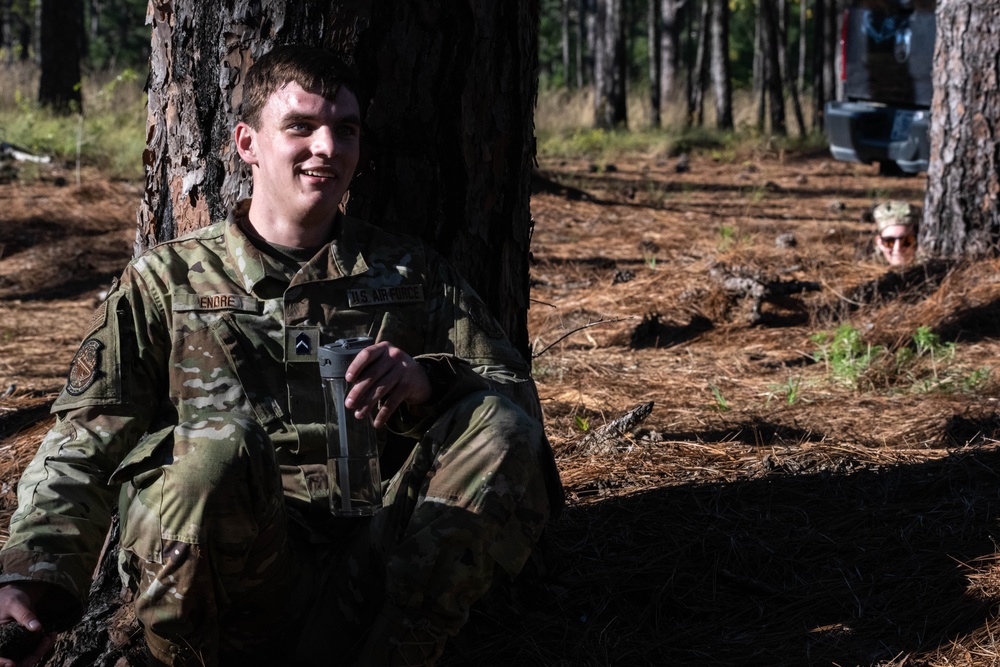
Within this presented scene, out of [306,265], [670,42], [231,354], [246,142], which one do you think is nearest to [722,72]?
[670,42]

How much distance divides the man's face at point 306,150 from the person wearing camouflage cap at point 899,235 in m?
4.76

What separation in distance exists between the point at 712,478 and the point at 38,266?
4921mm

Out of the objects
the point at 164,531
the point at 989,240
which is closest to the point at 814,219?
the point at 989,240

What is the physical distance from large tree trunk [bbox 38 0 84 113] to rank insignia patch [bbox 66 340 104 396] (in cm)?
1107

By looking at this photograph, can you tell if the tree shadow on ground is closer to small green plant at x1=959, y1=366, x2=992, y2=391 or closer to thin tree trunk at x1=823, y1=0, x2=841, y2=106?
small green plant at x1=959, y1=366, x2=992, y2=391

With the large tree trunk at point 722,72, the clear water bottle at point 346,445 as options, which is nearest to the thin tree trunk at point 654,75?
the large tree trunk at point 722,72

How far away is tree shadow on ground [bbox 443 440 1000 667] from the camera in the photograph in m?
2.52

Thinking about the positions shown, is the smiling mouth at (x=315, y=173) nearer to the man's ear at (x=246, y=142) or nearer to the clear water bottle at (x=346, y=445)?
the man's ear at (x=246, y=142)

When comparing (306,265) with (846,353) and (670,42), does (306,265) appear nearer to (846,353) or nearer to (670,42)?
(846,353)

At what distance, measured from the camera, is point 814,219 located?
9023 mm

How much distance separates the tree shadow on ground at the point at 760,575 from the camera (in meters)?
2.52

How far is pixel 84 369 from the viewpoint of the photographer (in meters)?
2.12

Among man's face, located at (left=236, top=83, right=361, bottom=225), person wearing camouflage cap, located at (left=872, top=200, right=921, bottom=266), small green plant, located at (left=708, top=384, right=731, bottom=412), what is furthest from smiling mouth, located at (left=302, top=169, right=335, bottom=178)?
person wearing camouflage cap, located at (left=872, top=200, right=921, bottom=266)

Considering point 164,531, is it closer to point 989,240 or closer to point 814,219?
point 989,240
